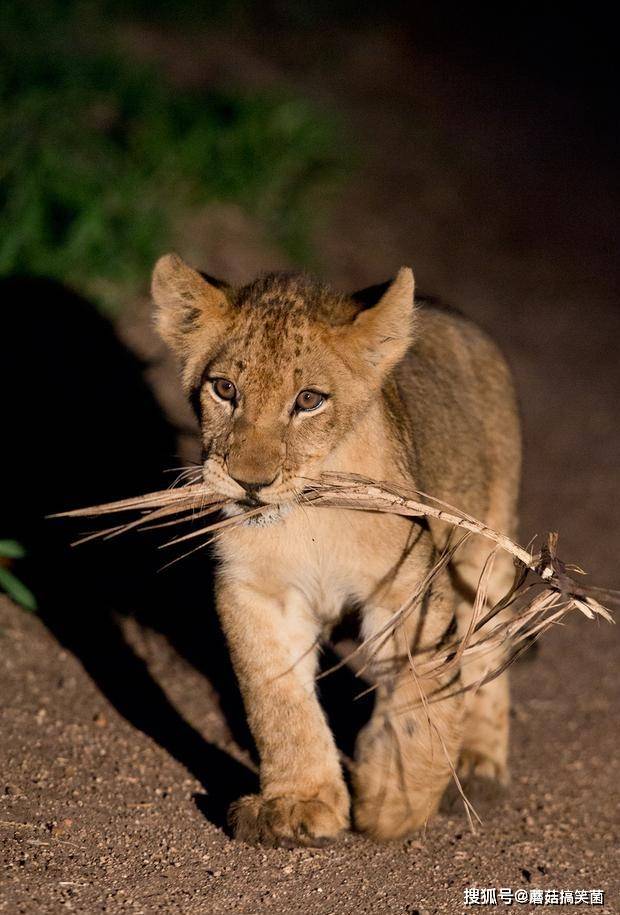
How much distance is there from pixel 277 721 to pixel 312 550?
0.61m

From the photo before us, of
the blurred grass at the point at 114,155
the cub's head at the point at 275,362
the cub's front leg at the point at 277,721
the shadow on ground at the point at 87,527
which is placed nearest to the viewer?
the cub's head at the point at 275,362

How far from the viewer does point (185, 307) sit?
426 centimetres

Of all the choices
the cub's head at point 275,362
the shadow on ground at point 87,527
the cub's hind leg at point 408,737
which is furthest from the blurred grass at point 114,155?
the cub's hind leg at point 408,737

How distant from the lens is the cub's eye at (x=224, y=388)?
153 inches

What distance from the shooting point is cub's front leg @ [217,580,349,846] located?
13.5ft

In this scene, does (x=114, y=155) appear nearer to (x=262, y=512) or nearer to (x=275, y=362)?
(x=275, y=362)

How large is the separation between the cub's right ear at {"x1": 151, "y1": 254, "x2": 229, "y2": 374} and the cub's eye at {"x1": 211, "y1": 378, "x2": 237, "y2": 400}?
253 mm

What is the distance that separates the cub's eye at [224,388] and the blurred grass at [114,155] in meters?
4.10

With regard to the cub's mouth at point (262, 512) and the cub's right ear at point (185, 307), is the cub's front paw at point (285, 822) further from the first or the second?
the cub's right ear at point (185, 307)

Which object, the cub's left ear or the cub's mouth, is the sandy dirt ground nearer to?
the cub's mouth

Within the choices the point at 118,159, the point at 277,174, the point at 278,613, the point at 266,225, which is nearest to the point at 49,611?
the point at 278,613

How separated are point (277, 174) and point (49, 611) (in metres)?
6.65

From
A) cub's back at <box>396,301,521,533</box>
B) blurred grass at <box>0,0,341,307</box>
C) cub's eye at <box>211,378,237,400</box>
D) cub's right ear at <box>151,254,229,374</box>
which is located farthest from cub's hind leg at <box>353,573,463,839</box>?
blurred grass at <box>0,0,341,307</box>

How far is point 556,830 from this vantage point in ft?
15.1
